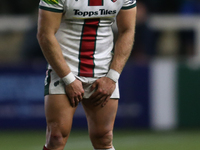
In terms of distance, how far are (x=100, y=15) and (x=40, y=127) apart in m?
5.15

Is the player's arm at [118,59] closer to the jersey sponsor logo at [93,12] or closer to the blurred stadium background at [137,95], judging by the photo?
the jersey sponsor logo at [93,12]

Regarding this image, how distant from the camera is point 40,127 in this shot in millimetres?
9117

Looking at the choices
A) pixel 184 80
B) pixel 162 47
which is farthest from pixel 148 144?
pixel 162 47

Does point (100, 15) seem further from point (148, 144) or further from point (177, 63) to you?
point (177, 63)

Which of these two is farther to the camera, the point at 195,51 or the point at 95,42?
the point at 195,51

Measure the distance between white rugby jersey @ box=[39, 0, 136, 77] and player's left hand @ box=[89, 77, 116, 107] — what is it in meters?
0.08

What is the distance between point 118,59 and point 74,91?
0.49m

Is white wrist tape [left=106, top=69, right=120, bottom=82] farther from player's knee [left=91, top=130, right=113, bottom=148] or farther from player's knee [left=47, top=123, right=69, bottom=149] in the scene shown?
player's knee [left=47, top=123, right=69, bottom=149]

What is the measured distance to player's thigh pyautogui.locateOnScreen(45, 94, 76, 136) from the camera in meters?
4.26

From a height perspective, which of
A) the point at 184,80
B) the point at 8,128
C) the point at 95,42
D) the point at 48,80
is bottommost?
the point at 8,128

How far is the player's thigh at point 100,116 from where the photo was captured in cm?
446

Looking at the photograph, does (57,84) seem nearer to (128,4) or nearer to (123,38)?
(123,38)

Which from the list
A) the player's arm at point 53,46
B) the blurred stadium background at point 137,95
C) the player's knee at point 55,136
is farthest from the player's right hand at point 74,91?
the blurred stadium background at point 137,95

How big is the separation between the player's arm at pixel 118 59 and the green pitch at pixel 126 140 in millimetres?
3100
